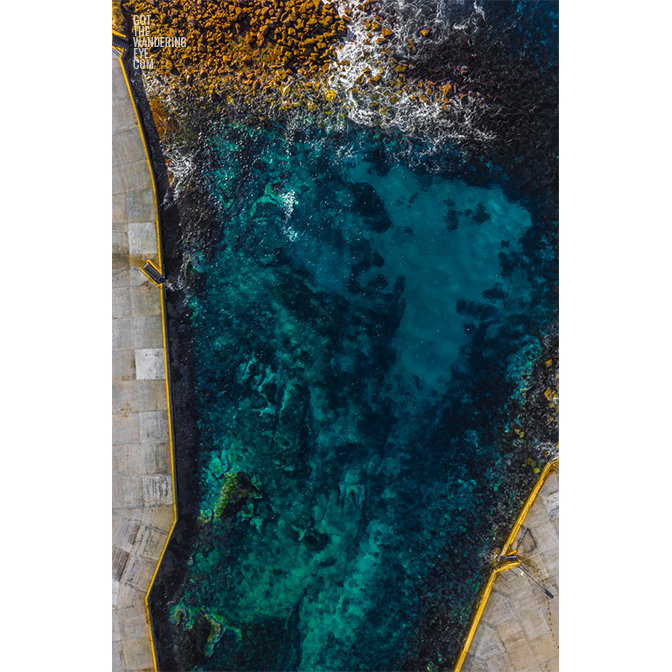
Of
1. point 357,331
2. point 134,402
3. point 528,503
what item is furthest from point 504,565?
point 134,402

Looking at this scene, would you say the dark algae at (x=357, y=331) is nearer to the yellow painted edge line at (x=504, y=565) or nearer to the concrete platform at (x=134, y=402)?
the yellow painted edge line at (x=504, y=565)

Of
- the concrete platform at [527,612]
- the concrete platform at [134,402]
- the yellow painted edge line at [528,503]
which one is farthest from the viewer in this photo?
the concrete platform at [134,402]

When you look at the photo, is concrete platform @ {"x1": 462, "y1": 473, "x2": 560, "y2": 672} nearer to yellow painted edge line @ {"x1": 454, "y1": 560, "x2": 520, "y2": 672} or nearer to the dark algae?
yellow painted edge line @ {"x1": 454, "y1": 560, "x2": 520, "y2": 672}

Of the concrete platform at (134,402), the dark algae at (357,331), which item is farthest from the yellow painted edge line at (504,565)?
the concrete platform at (134,402)

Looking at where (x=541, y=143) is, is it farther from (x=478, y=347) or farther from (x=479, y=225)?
(x=478, y=347)

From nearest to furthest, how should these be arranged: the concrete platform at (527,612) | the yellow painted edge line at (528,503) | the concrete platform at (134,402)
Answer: the concrete platform at (527,612) < the yellow painted edge line at (528,503) < the concrete platform at (134,402)

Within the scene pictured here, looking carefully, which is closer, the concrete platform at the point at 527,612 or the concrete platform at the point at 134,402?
the concrete platform at the point at 527,612
